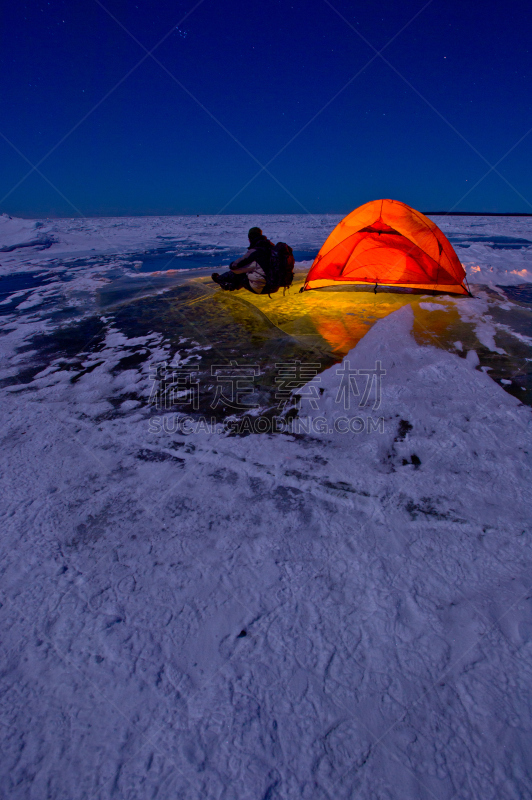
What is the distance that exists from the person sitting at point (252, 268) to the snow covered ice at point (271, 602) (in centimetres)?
410

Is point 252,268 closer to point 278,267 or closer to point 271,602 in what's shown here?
point 278,267

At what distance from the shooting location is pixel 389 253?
22.0 ft

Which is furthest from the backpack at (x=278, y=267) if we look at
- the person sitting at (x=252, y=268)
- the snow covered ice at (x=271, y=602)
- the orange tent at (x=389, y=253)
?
the snow covered ice at (x=271, y=602)

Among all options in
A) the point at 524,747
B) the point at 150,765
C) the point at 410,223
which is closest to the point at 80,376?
the point at 150,765

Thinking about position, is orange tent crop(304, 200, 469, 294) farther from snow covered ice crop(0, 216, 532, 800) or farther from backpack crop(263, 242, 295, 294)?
snow covered ice crop(0, 216, 532, 800)

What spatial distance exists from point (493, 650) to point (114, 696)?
1.33 meters

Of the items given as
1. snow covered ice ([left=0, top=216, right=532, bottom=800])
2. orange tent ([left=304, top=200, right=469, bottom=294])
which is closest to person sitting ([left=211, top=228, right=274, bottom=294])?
orange tent ([left=304, top=200, right=469, bottom=294])

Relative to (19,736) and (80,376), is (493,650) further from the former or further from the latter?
(80,376)

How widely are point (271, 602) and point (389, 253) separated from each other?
22.1 ft

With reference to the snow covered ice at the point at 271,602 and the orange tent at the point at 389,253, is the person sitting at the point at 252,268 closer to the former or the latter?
the orange tent at the point at 389,253

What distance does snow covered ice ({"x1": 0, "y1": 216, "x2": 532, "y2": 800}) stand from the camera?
106 centimetres

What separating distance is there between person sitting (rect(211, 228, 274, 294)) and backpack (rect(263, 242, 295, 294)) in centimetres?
9

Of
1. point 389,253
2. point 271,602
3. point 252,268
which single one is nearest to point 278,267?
point 252,268

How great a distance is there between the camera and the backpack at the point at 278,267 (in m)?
6.30
